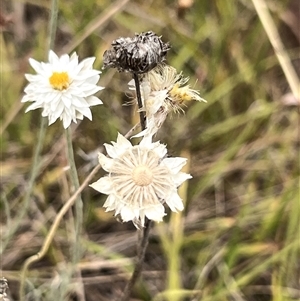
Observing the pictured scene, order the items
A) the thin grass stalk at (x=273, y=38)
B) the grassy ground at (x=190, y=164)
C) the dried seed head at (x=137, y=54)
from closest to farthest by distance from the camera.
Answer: the dried seed head at (x=137, y=54) < the grassy ground at (x=190, y=164) < the thin grass stalk at (x=273, y=38)

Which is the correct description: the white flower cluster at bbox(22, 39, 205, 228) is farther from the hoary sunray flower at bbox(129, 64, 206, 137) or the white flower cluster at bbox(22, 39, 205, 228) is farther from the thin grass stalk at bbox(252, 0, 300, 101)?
the thin grass stalk at bbox(252, 0, 300, 101)

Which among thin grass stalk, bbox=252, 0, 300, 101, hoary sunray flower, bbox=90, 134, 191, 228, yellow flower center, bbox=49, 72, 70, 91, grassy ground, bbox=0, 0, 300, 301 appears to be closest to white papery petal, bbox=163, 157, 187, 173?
hoary sunray flower, bbox=90, 134, 191, 228

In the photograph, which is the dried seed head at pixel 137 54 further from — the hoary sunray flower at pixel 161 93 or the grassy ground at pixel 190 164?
the grassy ground at pixel 190 164

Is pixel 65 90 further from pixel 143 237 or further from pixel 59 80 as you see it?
pixel 143 237

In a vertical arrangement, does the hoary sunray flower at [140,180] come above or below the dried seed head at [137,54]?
below

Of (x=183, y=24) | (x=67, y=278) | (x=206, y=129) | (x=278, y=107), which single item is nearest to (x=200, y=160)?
(x=206, y=129)

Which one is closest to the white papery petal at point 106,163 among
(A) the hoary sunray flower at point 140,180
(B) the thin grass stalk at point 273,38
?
(A) the hoary sunray flower at point 140,180
